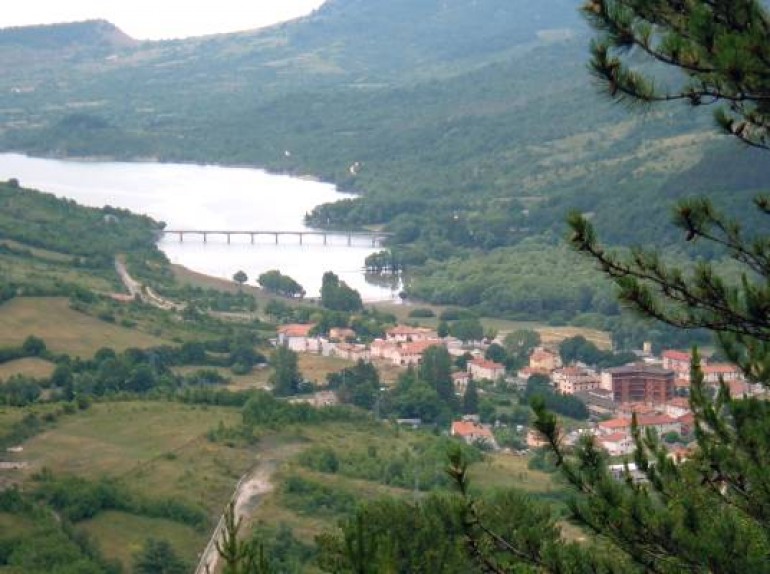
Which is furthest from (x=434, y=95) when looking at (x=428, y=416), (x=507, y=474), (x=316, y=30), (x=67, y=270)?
(x=507, y=474)

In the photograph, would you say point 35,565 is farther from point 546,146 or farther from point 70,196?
point 546,146

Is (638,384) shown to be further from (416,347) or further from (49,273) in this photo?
(49,273)

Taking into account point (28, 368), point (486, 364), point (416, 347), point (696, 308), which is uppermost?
point (696, 308)

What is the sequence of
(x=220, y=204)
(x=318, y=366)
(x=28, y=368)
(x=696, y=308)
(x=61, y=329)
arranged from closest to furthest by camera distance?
(x=696, y=308), (x=28, y=368), (x=318, y=366), (x=61, y=329), (x=220, y=204)

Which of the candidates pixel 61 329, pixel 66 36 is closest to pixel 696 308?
pixel 61 329

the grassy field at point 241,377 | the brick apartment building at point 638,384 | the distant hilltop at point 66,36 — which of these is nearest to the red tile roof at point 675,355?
the brick apartment building at point 638,384

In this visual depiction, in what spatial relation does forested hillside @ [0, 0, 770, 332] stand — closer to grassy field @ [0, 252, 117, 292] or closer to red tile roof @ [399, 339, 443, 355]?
red tile roof @ [399, 339, 443, 355]
